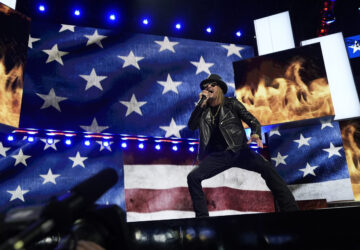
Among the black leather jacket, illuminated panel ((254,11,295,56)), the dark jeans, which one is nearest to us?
the dark jeans

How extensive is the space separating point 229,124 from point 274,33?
375cm

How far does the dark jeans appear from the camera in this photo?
370cm

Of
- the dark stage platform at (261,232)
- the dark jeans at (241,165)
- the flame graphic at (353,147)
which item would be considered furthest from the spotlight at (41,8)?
the flame graphic at (353,147)

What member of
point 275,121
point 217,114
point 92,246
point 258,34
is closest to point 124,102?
point 217,114

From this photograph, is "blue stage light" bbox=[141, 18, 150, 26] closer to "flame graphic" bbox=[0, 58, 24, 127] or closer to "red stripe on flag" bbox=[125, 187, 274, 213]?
"flame graphic" bbox=[0, 58, 24, 127]

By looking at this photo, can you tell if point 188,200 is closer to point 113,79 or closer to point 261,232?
point 113,79

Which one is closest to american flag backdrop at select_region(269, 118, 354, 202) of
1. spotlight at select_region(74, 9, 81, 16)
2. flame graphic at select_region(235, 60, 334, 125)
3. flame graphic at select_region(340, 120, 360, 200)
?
flame graphic at select_region(340, 120, 360, 200)

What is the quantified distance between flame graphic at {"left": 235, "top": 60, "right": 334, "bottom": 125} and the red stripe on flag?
1.49 meters

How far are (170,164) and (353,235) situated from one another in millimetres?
3788

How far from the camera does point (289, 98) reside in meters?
Result: 6.11

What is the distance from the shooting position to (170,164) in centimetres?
577

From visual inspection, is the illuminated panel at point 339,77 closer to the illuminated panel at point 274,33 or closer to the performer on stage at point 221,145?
the illuminated panel at point 274,33

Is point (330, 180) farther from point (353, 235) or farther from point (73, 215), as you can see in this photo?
point (73, 215)

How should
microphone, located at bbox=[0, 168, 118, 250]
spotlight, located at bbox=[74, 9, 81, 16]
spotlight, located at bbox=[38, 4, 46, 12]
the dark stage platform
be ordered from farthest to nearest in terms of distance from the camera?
spotlight, located at bbox=[74, 9, 81, 16], spotlight, located at bbox=[38, 4, 46, 12], the dark stage platform, microphone, located at bbox=[0, 168, 118, 250]
